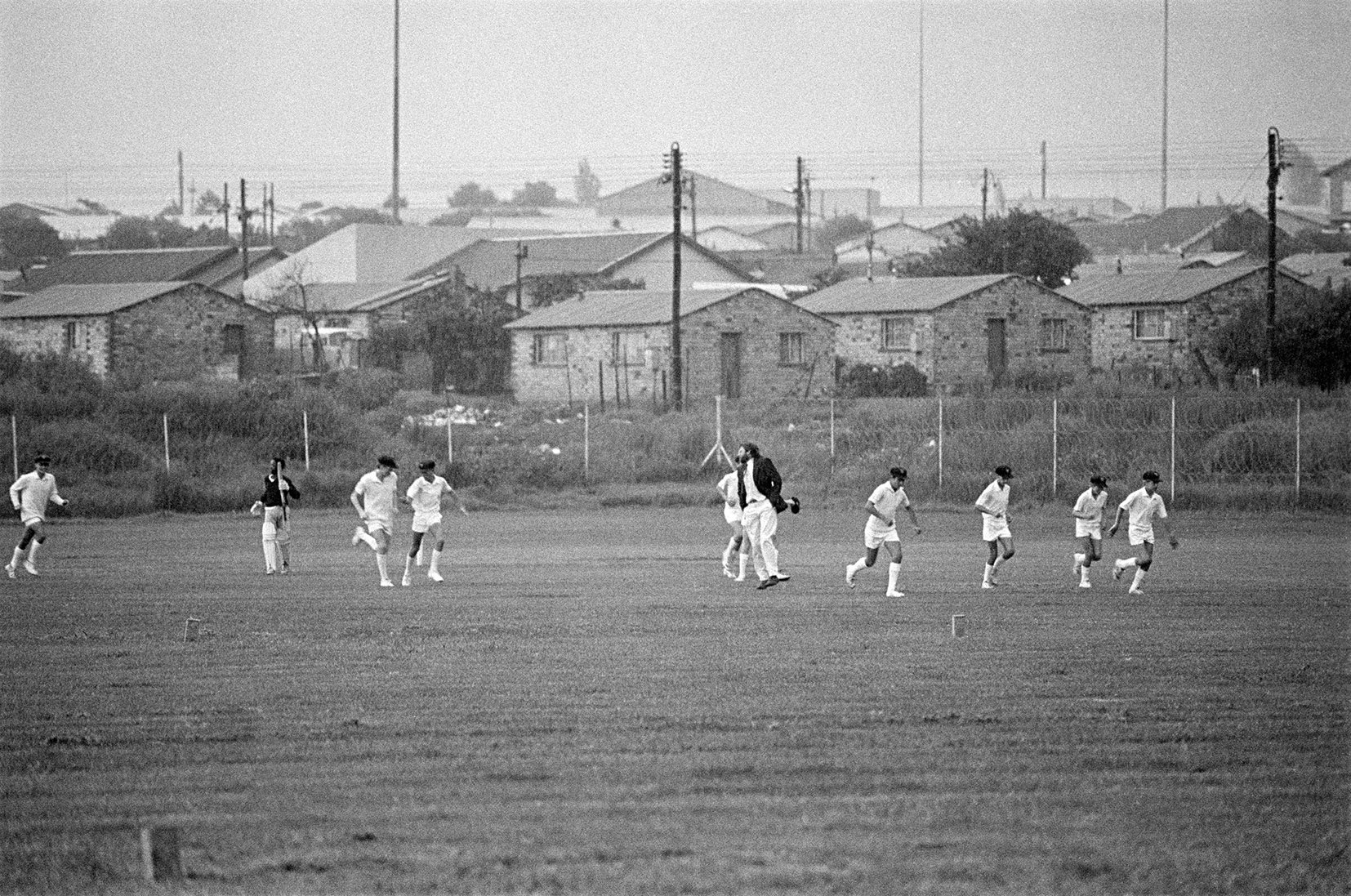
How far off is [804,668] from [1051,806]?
19.6ft

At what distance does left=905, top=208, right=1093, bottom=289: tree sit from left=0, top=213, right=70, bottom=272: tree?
60.7 metres

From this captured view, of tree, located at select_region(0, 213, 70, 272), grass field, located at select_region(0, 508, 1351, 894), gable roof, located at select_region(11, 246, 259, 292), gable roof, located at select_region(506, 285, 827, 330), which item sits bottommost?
grass field, located at select_region(0, 508, 1351, 894)

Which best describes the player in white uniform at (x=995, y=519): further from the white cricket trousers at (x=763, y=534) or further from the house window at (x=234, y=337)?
the house window at (x=234, y=337)

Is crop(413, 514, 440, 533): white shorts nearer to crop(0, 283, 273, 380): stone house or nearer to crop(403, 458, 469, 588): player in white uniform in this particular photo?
crop(403, 458, 469, 588): player in white uniform

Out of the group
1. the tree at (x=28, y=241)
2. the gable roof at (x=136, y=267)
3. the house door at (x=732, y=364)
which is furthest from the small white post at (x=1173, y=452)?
the tree at (x=28, y=241)

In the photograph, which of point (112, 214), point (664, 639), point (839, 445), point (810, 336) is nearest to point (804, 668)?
point (664, 639)

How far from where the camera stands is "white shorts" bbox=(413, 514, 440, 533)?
27.6 meters

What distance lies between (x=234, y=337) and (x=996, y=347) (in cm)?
2803

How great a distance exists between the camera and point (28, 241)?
122m

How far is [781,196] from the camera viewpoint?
196 m

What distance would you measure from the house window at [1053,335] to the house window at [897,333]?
5142mm

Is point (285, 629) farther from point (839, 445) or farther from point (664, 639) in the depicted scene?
point (839, 445)

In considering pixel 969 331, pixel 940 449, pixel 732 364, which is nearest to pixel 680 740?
pixel 940 449

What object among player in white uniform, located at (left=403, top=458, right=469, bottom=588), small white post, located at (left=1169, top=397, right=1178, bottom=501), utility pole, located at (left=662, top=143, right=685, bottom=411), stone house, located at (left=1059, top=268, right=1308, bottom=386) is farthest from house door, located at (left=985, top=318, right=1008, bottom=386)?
player in white uniform, located at (left=403, top=458, right=469, bottom=588)
